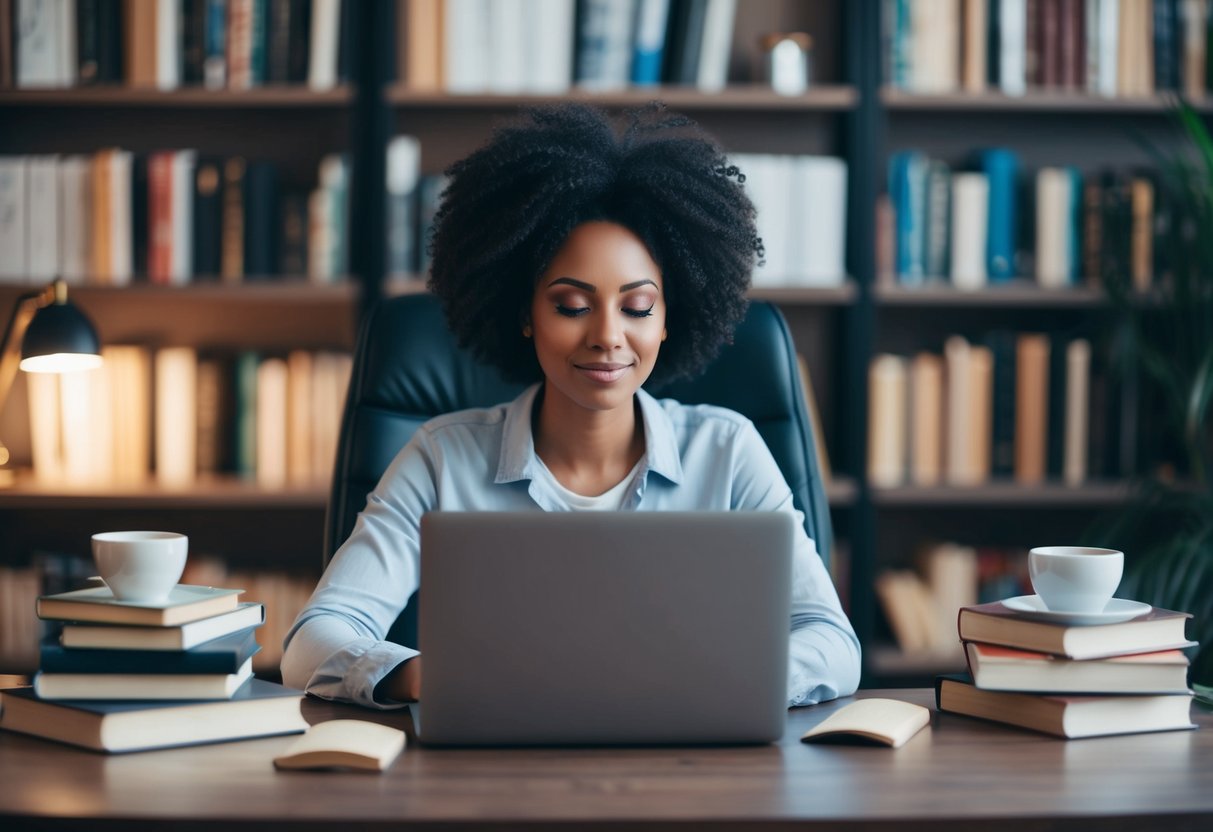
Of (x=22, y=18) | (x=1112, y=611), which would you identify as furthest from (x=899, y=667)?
(x=22, y=18)

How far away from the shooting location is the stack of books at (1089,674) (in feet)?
3.35

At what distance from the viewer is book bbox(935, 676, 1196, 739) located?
102cm

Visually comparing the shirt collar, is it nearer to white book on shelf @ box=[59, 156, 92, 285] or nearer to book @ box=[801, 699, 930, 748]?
book @ box=[801, 699, 930, 748]

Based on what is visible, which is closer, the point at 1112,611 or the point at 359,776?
the point at 359,776

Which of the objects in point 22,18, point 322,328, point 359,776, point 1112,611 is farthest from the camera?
point 322,328

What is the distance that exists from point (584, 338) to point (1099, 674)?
24.9 inches

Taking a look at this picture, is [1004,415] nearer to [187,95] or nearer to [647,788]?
[187,95]

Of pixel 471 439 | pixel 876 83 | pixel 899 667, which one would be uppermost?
pixel 876 83

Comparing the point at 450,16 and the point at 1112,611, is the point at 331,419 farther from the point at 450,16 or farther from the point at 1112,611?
the point at 1112,611

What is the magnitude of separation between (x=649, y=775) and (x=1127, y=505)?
1.97 metres

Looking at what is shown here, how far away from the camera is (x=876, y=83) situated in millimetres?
2646

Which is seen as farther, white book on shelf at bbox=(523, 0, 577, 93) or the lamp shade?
white book on shelf at bbox=(523, 0, 577, 93)

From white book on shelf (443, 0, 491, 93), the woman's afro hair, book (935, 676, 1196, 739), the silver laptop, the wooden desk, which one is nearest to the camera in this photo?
the wooden desk

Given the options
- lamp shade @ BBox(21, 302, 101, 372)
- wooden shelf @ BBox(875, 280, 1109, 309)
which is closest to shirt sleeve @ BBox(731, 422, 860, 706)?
lamp shade @ BBox(21, 302, 101, 372)
